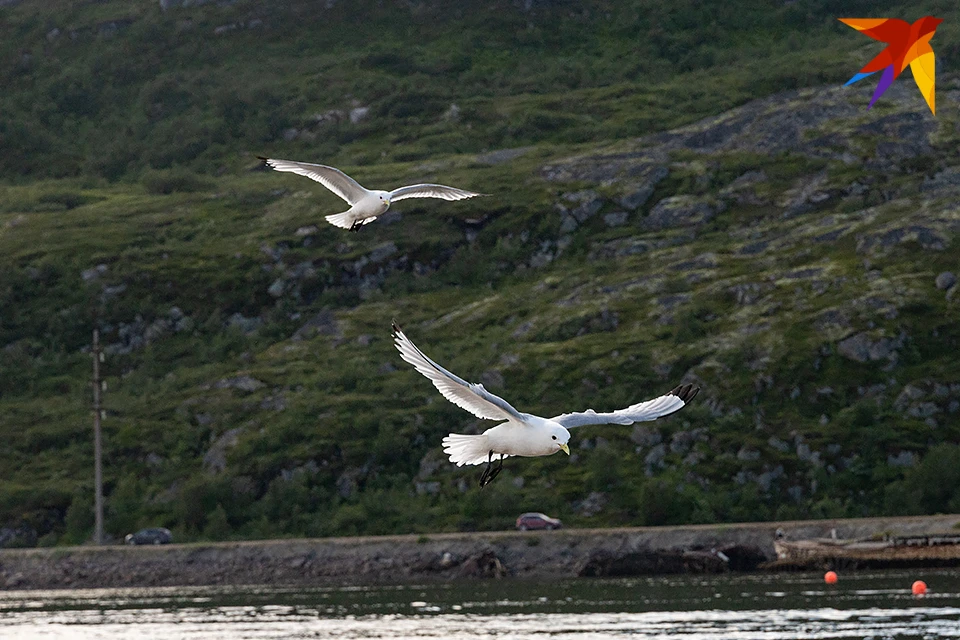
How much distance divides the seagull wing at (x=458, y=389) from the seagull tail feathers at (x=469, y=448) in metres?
0.47

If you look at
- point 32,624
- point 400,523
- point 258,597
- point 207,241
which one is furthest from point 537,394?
point 207,241

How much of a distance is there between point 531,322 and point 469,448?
91.2 meters

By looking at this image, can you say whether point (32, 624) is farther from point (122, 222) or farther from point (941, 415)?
point (122, 222)

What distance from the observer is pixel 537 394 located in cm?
10081

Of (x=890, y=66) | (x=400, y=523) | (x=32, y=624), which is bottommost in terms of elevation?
(x=400, y=523)

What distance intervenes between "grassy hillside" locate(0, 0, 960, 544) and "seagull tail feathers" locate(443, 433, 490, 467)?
183ft

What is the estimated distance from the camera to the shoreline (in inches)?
2717

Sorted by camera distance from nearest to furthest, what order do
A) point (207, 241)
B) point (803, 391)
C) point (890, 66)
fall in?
point (890, 66)
point (803, 391)
point (207, 241)

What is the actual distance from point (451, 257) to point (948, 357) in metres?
56.7

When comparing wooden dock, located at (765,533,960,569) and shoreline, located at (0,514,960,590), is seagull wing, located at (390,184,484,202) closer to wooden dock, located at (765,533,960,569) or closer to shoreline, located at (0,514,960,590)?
wooden dock, located at (765,533,960,569)

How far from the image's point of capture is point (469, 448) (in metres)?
25.0

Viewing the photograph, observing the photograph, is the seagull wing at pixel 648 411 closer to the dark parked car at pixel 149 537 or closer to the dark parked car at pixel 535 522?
the dark parked car at pixel 535 522

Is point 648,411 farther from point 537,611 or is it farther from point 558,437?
point 537,611

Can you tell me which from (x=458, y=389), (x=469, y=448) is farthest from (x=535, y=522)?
(x=458, y=389)
